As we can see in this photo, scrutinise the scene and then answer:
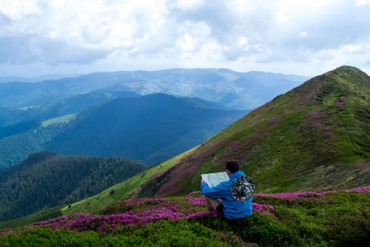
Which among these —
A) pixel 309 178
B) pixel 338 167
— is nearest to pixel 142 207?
pixel 309 178

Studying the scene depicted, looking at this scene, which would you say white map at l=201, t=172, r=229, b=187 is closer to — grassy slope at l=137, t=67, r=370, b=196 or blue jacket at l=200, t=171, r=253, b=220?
blue jacket at l=200, t=171, r=253, b=220

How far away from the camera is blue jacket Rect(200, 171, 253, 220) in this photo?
58.5 ft

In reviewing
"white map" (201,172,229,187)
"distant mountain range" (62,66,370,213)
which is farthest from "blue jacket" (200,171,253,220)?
"distant mountain range" (62,66,370,213)

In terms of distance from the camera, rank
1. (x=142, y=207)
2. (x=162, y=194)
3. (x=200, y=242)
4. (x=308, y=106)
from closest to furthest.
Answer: (x=200, y=242) → (x=142, y=207) → (x=162, y=194) → (x=308, y=106)

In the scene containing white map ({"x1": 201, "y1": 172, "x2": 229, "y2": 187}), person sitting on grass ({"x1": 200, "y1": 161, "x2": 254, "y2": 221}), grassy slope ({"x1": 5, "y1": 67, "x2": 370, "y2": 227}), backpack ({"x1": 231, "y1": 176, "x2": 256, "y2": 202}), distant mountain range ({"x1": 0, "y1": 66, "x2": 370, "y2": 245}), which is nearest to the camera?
backpack ({"x1": 231, "y1": 176, "x2": 256, "y2": 202})

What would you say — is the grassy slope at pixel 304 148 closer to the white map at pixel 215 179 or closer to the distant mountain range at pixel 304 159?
the distant mountain range at pixel 304 159

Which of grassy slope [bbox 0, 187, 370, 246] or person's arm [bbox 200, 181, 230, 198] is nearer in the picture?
grassy slope [bbox 0, 187, 370, 246]

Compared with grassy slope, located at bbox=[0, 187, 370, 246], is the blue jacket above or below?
above

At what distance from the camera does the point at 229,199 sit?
18078 mm

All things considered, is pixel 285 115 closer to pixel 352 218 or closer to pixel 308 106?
pixel 308 106

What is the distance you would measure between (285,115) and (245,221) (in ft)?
226

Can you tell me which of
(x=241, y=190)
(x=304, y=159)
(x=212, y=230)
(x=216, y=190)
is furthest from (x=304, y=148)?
(x=212, y=230)

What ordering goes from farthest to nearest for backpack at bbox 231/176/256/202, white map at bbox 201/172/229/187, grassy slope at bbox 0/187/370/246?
1. white map at bbox 201/172/229/187
2. backpack at bbox 231/176/256/202
3. grassy slope at bbox 0/187/370/246

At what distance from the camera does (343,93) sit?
Answer: 291 feet
